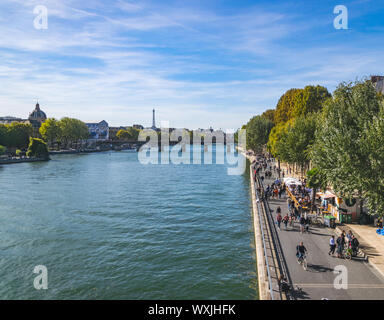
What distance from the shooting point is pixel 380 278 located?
1412 cm

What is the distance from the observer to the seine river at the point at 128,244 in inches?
660

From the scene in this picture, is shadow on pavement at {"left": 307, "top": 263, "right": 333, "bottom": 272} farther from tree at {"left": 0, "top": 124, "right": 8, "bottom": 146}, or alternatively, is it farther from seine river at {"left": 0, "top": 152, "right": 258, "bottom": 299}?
tree at {"left": 0, "top": 124, "right": 8, "bottom": 146}

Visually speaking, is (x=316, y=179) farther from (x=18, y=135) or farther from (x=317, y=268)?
(x=18, y=135)

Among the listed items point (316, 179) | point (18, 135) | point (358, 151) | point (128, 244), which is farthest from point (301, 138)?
point (18, 135)

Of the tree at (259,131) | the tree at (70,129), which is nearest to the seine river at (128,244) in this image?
the tree at (259,131)

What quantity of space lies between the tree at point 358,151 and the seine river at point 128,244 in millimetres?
7666

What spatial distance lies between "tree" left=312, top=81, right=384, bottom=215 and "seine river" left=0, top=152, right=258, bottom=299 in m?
7.67

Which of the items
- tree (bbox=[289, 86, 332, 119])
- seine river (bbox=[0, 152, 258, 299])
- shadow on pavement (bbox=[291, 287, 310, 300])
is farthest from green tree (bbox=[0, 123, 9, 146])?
shadow on pavement (bbox=[291, 287, 310, 300])

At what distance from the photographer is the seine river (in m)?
16.8

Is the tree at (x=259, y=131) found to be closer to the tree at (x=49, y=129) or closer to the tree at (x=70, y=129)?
the tree at (x=49, y=129)

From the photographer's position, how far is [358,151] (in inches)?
683

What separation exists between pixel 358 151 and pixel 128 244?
1690 cm

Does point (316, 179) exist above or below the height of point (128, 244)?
above

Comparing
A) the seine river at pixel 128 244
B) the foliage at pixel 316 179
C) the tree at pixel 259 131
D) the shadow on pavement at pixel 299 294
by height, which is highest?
the tree at pixel 259 131
